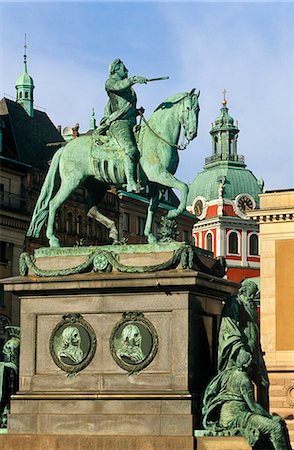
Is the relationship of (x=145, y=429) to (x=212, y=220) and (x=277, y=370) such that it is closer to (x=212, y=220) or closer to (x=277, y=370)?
(x=277, y=370)

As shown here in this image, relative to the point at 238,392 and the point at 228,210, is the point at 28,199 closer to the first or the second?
the point at 238,392

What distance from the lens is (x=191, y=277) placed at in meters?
23.7

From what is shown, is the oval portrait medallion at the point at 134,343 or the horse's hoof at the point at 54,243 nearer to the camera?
the oval portrait medallion at the point at 134,343

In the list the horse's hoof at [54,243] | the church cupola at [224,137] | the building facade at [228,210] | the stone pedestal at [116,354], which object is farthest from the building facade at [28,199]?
the church cupola at [224,137]

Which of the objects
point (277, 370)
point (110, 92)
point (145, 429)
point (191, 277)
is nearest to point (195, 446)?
point (145, 429)

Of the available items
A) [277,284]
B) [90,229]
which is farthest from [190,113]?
[90,229]

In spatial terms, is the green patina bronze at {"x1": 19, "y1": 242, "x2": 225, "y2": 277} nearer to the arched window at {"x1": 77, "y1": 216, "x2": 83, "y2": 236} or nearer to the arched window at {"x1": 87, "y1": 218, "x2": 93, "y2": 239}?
the arched window at {"x1": 77, "y1": 216, "x2": 83, "y2": 236}

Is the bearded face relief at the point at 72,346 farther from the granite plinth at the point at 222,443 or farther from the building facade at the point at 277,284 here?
the building facade at the point at 277,284

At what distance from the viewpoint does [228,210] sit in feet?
454

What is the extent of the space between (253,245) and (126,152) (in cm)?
11098

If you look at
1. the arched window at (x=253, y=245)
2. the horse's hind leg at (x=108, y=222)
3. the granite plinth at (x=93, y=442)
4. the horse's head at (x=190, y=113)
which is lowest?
the granite plinth at (x=93, y=442)

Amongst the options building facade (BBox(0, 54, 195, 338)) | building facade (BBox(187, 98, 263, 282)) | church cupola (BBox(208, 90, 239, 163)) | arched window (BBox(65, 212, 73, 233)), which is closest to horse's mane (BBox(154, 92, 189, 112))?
building facade (BBox(0, 54, 195, 338))

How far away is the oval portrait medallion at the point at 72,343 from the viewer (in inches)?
965

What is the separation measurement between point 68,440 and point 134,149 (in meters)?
5.65
